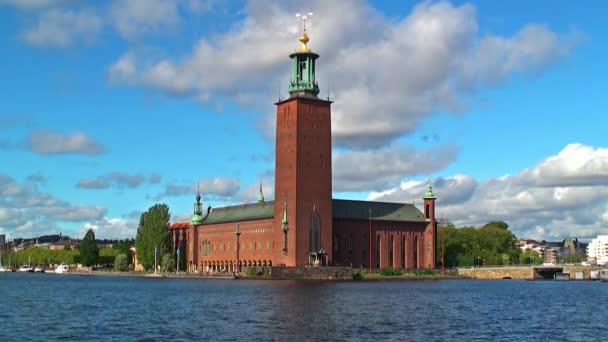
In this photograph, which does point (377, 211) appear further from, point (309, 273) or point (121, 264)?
point (121, 264)

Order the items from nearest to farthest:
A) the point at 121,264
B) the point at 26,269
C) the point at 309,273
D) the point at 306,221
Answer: the point at 309,273, the point at 306,221, the point at 121,264, the point at 26,269

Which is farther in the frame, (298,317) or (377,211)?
(377,211)

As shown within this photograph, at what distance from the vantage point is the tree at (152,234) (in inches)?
4884

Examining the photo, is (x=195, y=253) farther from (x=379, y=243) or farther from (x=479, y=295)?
(x=479, y=295)

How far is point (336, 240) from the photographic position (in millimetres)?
110250

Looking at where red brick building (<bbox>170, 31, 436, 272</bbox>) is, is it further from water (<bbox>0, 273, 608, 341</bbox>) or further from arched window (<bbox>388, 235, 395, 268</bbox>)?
A: water (<bbox>0, 273, 608, 341</bbox>)

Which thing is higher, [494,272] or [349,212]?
[349,212]

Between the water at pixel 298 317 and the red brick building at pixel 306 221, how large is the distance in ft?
120

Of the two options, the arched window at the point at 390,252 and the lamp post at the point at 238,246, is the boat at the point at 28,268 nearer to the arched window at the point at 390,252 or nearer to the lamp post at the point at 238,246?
the lamp post at the point at 238,246

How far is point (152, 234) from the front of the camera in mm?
124250

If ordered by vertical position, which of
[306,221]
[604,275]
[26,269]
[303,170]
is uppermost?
[303,170]

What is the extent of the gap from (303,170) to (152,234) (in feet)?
104

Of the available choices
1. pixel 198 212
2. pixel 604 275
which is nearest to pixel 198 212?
pixel 198 212

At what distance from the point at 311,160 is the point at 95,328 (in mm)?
65284
